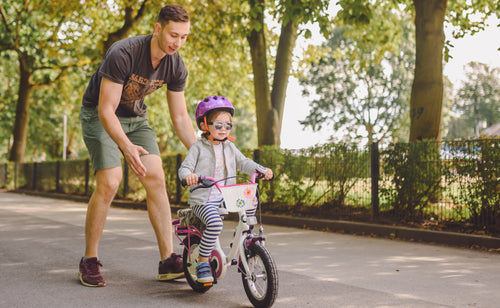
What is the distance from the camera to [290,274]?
5254 millimetres

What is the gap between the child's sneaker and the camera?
3977mm

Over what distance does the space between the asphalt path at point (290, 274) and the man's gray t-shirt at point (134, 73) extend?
5.18 feet

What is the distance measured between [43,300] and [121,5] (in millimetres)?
17540

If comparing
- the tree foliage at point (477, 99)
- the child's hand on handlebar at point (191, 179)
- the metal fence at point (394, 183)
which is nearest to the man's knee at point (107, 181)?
the child's hand on handlebar at point (191, 179)

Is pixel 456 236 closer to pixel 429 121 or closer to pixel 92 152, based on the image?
pixel 429 121

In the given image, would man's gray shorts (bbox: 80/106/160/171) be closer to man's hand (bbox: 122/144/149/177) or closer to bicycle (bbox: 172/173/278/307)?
man's hand (bbox: 122/144/149/177)

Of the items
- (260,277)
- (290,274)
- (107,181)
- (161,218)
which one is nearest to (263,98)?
(290,274)

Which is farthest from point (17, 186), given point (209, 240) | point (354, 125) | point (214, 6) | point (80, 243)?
point (354, 125)

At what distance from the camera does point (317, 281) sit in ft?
16.2

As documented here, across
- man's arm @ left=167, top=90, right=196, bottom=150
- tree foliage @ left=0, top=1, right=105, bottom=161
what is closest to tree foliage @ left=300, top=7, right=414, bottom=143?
tree foliage @ left=0, top=1, right=105, bottom=161

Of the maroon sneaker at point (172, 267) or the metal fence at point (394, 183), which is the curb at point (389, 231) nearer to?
the metal fence at point (394, 183)

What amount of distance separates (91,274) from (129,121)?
1.34 meters

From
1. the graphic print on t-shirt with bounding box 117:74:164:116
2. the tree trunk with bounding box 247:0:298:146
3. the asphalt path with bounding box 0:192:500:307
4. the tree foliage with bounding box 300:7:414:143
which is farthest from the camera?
the tree foliage with bounding box 300:7:414:143

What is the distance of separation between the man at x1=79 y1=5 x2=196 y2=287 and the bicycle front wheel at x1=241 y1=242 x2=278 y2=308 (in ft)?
3.32
